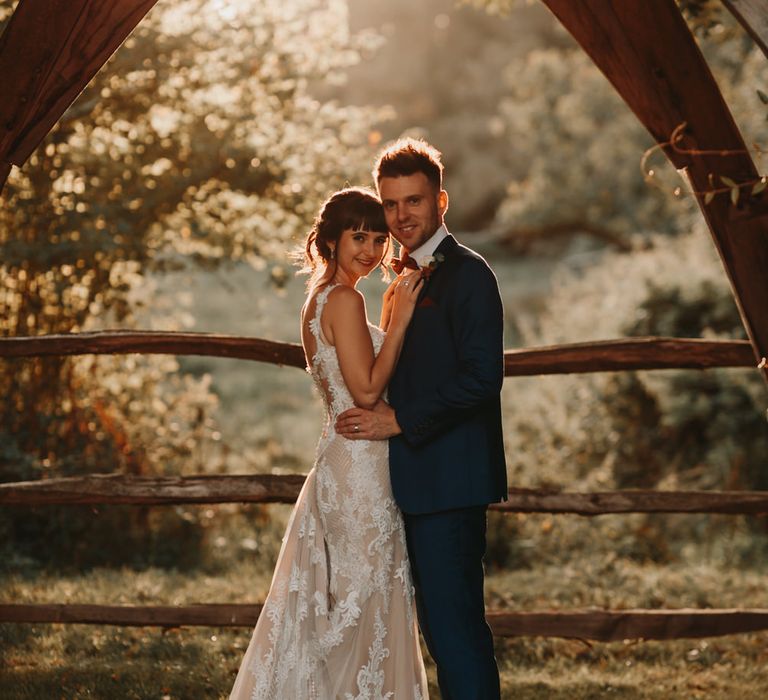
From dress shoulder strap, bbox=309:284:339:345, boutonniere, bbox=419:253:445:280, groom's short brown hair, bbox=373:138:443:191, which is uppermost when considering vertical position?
groom's short brown hair, bbox=373:138:443:191

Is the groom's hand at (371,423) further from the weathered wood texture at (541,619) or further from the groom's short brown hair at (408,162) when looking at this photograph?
the weathered wood texture at (541,619)

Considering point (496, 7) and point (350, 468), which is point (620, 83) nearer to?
point (350, 468)

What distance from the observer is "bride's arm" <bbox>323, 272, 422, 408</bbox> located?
386 centimetres

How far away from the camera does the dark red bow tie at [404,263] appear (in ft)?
12.9

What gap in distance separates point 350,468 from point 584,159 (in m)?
22.4

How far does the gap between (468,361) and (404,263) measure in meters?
0.47

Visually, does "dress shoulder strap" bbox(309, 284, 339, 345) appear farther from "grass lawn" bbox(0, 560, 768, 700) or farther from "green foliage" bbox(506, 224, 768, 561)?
"green foliage" bbox(506, 224, 768, 561)

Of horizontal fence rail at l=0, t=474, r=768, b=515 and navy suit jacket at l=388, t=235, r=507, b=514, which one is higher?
navy suit jacket at l=388, t=235, r=507, b=514

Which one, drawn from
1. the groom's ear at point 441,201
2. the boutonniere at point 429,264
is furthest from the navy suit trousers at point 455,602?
the groom's ear at point 441,201

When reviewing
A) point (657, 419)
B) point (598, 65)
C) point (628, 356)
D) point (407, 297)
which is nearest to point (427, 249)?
point (407, 297)

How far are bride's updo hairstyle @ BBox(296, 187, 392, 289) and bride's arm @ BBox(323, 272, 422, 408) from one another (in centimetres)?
20

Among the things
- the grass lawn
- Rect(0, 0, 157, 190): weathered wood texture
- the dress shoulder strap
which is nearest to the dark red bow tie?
the dress shoulder strap

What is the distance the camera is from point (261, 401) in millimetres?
19922

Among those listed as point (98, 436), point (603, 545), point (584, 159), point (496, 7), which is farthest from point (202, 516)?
point (584, 159)
